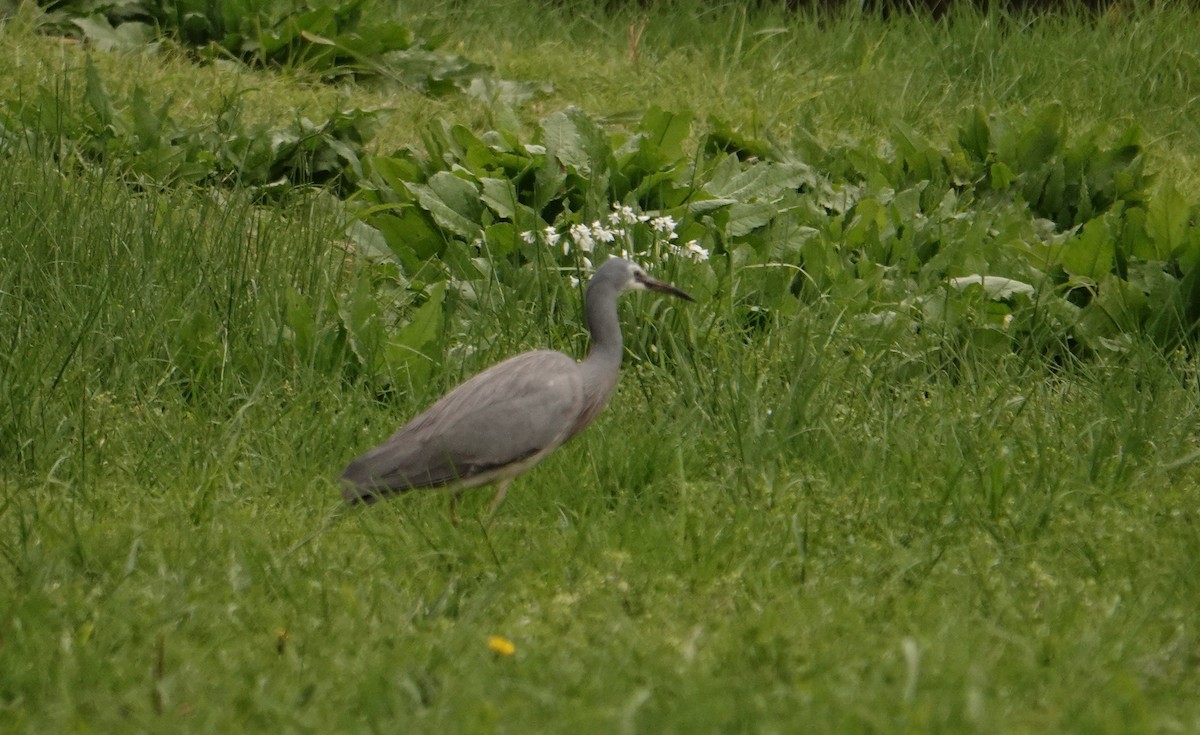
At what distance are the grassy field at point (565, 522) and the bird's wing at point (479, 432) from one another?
13cm

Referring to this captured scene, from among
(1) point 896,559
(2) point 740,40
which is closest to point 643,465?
(1) point 896,559

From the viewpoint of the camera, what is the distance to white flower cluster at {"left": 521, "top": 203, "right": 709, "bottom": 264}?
620 cm

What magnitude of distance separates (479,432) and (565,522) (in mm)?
381

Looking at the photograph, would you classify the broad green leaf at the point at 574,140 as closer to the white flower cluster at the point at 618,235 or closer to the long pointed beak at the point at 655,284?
the white flower cluster at the point at 618,235

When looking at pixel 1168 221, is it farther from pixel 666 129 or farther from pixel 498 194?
pixel 498 194

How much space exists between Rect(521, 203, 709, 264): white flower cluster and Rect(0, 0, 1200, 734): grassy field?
0.48 feet

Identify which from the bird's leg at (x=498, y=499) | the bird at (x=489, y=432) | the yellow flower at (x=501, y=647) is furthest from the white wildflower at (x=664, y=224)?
the yellow flower at (x=501, y=647)

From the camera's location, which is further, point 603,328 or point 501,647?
point 603,328

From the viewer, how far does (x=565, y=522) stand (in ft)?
15.6

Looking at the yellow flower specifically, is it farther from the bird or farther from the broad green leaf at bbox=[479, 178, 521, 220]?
the broad green leaf at bbox=[479, 178, 521, 220]

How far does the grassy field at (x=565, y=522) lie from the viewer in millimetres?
3510

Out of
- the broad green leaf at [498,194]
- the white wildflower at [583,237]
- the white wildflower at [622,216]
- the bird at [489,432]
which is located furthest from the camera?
the broad green leaf at [498,194]

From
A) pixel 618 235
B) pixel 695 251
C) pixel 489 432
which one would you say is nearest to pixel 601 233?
pixel 618 235

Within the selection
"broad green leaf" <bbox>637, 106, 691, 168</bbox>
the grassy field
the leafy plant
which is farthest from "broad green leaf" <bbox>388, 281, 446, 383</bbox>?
"broad green leaf" <bbox>637, 106, 691, 168</bbox>
